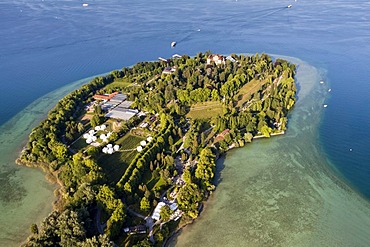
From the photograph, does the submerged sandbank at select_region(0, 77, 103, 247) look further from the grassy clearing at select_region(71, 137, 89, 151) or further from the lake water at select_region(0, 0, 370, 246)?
the grassy clearing at select_region(71, 137, 89, 151)

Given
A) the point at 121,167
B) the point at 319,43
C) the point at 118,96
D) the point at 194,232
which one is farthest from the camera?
the point at 319,43

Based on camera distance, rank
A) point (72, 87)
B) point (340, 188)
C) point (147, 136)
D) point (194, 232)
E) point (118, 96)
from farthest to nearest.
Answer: point (72, 87) < point (118, 96) < point (147, 136) < point (340, 188) < point (194, 232)

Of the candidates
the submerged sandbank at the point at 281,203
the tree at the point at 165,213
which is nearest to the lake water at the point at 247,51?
the submerged sandbank at the point at 281,203

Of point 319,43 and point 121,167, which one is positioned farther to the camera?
point 319,43

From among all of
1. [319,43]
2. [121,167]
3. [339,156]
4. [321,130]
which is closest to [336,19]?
[319,43]

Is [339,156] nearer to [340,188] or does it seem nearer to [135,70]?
[340,188]

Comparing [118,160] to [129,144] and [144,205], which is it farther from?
[144,205]

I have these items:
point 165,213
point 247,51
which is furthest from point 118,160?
point 247,51

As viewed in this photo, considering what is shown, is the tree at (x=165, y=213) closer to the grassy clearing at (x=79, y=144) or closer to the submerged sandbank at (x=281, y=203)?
the submerged sandbank at (x=281, y=203)
